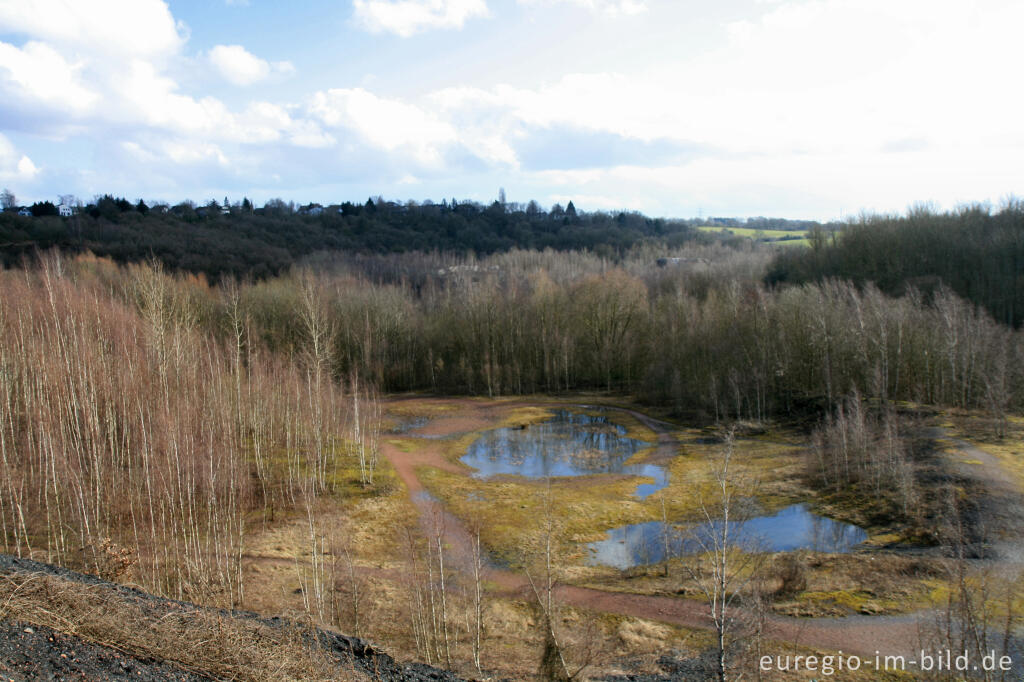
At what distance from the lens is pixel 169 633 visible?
12.8 meters

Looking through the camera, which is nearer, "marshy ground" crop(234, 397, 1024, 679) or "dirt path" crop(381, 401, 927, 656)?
"dirt path" crop(381, 401, 927, 656)

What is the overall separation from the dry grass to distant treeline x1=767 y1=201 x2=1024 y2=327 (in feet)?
177

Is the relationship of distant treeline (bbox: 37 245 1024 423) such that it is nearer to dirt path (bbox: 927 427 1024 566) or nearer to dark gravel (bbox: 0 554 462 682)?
dirt path (bbox: 927 427 1024 566)

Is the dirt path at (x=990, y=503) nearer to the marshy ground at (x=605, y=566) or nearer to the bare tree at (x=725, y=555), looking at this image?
the marshy ground at (x=605, y=566)

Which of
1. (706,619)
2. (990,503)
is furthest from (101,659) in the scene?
(990,503)

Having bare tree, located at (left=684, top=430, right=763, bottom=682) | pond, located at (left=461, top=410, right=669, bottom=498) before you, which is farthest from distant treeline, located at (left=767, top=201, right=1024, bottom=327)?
bare tree, located at (left=684, top=430, right=763, bottom=682)

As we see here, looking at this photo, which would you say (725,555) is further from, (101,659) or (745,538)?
(745,538)

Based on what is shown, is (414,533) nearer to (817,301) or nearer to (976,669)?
(976,669)

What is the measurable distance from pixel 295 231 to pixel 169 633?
11678cm

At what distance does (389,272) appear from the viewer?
319ft

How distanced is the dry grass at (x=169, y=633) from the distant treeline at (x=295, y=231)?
227 feet

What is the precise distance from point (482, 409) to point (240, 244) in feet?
192

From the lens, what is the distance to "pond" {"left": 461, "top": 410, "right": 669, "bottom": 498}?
40625 mm

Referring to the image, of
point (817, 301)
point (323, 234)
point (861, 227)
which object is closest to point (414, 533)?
point (817, 301)
